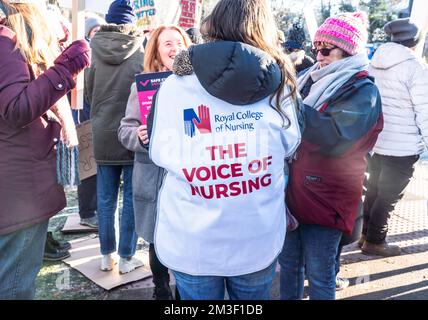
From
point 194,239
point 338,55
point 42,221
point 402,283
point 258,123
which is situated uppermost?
point 338,55

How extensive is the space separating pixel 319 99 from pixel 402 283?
6.42 ft

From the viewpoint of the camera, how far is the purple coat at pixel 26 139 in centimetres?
169

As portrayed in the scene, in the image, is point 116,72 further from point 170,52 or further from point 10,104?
point 10,104

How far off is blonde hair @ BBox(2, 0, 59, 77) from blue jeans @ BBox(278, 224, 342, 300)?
1596 mm

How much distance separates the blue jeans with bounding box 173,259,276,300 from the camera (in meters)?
1.68

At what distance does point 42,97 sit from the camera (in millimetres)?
1727

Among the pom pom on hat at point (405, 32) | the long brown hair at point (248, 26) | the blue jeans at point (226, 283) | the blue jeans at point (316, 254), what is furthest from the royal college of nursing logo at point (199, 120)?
the pom pom on hat at point (405, 32)

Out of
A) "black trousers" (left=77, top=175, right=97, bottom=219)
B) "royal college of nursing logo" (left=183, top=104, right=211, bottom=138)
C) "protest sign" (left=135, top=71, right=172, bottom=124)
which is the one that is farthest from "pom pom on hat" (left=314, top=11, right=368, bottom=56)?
"black trousers" (left=77, top=175, right=97, bottom=219)

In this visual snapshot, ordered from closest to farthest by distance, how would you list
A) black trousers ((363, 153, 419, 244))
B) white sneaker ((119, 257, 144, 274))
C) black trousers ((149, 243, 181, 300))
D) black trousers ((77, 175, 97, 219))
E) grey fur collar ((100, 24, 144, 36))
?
black trousers ((149, 243, 181, 300)) < grey fur collar ((100, 24, 144, 36)) < white sneaker ((119, 257, 144, 274)) < black trousers ((363, 153, 419, 244)) < black trousers ((77, 175, 97, 219))

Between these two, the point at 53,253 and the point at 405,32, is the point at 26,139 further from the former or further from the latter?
the point at 405,32

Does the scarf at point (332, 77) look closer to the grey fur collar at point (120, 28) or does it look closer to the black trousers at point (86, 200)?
the grey fur collar at point (120, 28)

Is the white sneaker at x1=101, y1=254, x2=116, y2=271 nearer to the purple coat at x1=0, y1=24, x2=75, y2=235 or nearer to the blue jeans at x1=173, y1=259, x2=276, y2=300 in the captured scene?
the purple coat at x1=0, y1=24, x2=75, y2=235

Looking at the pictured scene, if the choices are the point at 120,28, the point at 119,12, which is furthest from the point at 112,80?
the point at 119,12

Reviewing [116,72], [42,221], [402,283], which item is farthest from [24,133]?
[402,283]
